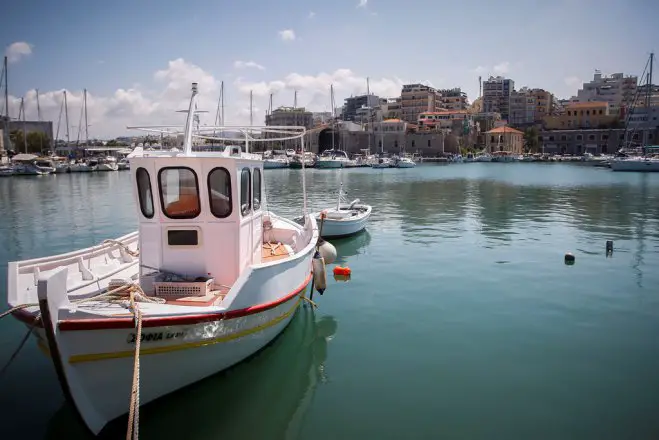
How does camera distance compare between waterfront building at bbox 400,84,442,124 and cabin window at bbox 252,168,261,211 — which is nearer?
cabin window at bbox 252,168,261,211

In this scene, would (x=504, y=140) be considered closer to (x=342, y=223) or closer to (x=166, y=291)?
(x=342, y=223)

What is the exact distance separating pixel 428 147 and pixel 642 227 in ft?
373

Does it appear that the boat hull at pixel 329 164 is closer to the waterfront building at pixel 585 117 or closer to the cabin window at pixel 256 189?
the waterfront building at pixel 585 117

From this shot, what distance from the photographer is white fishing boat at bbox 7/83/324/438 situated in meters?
5.97

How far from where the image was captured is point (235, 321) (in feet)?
24.8

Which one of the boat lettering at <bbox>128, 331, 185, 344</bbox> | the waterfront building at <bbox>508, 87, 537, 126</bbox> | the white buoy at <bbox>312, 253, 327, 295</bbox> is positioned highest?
the waterfront building at <bbox>508, 87, 537, 126</bbox>

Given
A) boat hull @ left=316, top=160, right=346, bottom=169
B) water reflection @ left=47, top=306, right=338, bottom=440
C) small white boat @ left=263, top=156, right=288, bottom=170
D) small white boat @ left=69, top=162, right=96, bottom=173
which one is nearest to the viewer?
water reflection @ left=47, top=306, right=338, bottom=440

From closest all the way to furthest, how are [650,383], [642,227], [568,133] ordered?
1. [650,383]
2. [642,227]
3. [568,133]

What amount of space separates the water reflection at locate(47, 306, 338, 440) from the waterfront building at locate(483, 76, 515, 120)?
17948cm

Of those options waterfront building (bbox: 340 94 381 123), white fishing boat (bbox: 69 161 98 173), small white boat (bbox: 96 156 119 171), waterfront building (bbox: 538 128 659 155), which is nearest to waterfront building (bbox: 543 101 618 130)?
waterfront building (bbox: 538 128 659 155)

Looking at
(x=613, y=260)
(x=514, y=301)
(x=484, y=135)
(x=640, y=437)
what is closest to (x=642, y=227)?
(x=613, y=260)

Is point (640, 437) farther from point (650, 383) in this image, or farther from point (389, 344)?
point (389, 344)

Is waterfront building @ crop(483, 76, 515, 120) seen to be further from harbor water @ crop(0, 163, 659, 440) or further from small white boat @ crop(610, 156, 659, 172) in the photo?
harbor water @ crop(0, 163, 659, 440)

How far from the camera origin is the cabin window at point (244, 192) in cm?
881
